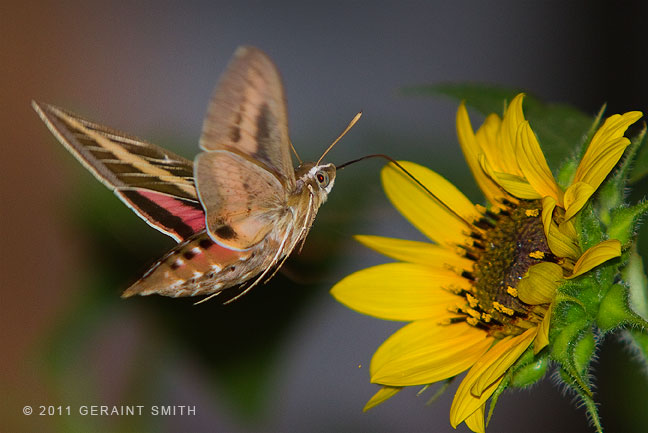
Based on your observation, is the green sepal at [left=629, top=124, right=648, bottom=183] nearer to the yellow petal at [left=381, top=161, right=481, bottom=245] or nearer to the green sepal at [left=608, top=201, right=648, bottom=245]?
the green sepal at [left=608, top=201, right=648, bottom=245]

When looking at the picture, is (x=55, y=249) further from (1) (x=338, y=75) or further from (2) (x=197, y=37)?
(1) (x=338, y=75)

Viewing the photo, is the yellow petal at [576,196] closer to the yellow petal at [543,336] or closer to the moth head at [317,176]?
the yellow petal at [543,336]

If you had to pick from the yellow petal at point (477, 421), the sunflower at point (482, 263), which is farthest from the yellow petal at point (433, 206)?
the yellow petal at point (477, 421)

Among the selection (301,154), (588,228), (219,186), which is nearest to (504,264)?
(588,228)

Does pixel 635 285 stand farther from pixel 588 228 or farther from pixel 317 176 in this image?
pixel 317 176

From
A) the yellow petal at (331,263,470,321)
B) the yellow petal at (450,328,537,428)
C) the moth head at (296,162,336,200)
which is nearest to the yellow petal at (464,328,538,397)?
the yellow petal at (450,328,537,428)

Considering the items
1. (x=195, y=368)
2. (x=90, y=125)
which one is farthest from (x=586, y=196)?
(x=195, y=368)
